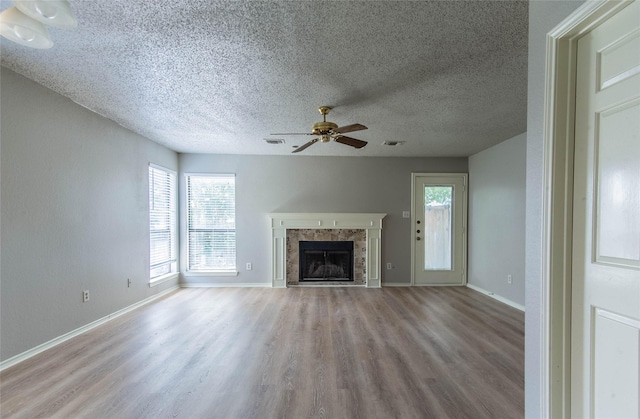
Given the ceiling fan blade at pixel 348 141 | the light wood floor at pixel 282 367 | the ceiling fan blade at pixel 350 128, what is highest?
the ceiling fan blade at pixel 350 128

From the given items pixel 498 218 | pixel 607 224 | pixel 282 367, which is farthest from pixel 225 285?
pixel 607 224

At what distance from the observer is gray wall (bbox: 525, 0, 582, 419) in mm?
1147

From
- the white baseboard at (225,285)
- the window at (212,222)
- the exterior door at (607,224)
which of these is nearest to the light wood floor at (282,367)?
the exterior door at (607,224)

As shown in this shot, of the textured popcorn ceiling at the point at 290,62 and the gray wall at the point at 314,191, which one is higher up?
the textured popcorn ceiling at the point at 290,62

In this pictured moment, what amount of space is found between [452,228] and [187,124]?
471 cm

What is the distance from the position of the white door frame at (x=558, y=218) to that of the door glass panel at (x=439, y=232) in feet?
13.1

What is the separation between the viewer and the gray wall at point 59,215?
2.16 metres

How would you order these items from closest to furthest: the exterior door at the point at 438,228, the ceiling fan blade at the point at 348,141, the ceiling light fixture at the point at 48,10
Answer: the ceiling light fixture at the point at 48,10
the ceiling fan blade at the point at 348,141
the exterior door at the point at 438,228

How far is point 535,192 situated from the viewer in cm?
118

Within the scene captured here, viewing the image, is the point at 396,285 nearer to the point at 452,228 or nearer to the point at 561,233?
the point at 452,228

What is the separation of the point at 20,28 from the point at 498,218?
17.1 feet

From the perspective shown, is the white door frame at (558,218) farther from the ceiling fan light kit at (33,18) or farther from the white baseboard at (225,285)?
the white baseboard at (225,285)

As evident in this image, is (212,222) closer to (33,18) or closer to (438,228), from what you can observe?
(33,18)

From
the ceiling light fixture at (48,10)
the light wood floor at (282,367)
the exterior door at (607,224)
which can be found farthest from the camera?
the light wood floor at (282,367)
